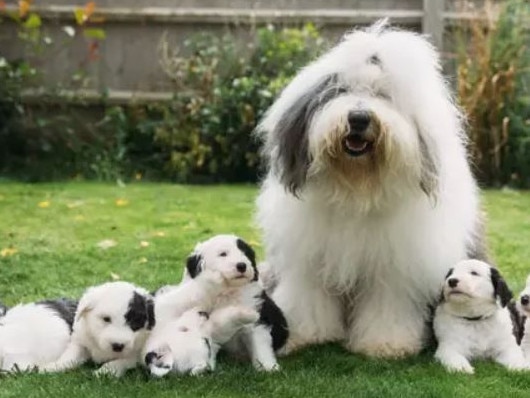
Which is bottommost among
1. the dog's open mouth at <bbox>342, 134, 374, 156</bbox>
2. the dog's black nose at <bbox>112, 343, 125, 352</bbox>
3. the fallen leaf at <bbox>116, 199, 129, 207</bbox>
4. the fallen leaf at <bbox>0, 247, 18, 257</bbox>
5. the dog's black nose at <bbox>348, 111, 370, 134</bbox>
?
the fallen leaf at <bbox>116, 199, 129, 207</bbox>

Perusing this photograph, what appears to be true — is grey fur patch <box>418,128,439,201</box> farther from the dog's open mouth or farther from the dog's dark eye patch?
the dog's dark eye patch

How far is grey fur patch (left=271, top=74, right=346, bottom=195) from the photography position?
4.30 metres

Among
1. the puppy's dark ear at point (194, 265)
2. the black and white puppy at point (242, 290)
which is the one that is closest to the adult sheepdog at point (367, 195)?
the black and white puppy at point (242, 290)

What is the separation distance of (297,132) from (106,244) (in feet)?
10.7

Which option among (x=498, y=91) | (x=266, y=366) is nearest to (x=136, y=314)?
(x=266, y=366)

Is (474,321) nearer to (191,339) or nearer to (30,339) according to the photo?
(191,339)

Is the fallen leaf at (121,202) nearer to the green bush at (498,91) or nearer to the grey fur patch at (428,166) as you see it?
the green bush at (498,91)

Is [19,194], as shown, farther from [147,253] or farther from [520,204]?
[520,204]

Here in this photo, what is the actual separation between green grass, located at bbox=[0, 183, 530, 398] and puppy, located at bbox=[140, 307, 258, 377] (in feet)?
0.22

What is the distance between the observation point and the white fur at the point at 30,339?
4242mm

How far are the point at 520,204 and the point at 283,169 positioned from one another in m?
5.17

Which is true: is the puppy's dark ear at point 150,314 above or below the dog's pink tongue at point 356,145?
below

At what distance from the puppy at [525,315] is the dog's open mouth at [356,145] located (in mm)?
877

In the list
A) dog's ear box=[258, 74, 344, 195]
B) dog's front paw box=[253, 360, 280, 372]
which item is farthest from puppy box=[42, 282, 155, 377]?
dog's ear box=[258, 74, 344, 195]
